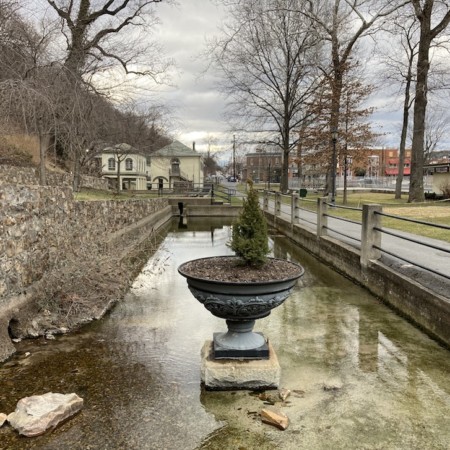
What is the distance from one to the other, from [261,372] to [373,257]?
4.04 meters

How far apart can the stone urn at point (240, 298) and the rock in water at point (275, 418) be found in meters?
0.59

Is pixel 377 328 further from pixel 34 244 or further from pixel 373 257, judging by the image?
pixel 34 244

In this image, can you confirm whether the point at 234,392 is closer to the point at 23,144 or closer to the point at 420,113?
the point at 23,144

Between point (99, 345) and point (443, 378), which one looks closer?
point (443, 378)

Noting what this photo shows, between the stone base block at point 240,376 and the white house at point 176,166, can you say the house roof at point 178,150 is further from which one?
the stone base block at point 240,376

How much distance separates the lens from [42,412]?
9.47 feet

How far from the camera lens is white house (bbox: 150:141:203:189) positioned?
5616 cm

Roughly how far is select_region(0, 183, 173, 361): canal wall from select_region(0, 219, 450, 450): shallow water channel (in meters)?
0.31

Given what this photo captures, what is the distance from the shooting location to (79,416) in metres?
3.02

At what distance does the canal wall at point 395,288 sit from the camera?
4.60m

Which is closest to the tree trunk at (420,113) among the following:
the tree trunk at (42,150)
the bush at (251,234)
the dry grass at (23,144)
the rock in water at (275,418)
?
the dry grass at (23,144)

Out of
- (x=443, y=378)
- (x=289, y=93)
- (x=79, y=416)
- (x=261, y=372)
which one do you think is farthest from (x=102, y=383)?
(x=289, y=93)

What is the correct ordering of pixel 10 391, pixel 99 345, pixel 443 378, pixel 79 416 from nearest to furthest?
pixel 79 416 < pixel 10 391 < pixel 443 378 < pixel 99 345

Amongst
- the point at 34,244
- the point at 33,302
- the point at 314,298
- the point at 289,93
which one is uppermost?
the point at 289,93
